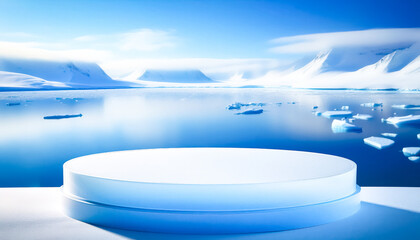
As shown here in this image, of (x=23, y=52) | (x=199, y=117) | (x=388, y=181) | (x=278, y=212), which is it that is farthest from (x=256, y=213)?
(x=23, y=52)

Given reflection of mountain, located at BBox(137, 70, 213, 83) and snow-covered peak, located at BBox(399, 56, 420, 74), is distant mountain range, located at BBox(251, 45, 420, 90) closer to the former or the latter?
snow-covered peak, located at BBox(399, 56, 420, 74)

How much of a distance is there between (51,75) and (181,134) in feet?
49.7

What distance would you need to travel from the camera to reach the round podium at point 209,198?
268 centimetres

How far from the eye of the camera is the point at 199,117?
1477 cm

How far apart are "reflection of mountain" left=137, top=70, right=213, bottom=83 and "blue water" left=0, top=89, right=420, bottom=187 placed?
25.0 ft

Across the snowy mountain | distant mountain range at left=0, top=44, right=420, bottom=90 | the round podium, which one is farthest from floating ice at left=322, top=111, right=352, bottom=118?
the snowy mountain

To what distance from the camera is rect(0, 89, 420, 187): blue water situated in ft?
29.1

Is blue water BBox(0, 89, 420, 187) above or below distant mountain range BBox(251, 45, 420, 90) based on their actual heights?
below

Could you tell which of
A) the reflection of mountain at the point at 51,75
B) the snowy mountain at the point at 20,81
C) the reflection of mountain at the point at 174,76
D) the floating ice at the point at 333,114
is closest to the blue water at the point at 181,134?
the floating ice at the point at 333,114

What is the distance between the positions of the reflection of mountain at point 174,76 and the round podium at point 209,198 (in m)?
21.7

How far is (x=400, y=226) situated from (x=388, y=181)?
5424 millimetres

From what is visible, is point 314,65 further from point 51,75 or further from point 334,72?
point 51,75

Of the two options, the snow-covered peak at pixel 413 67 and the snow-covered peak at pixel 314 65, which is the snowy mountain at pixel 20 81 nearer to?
the snow-covered peak at pixel 314 65

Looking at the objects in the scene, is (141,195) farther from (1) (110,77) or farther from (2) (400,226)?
(1) (110,77)
